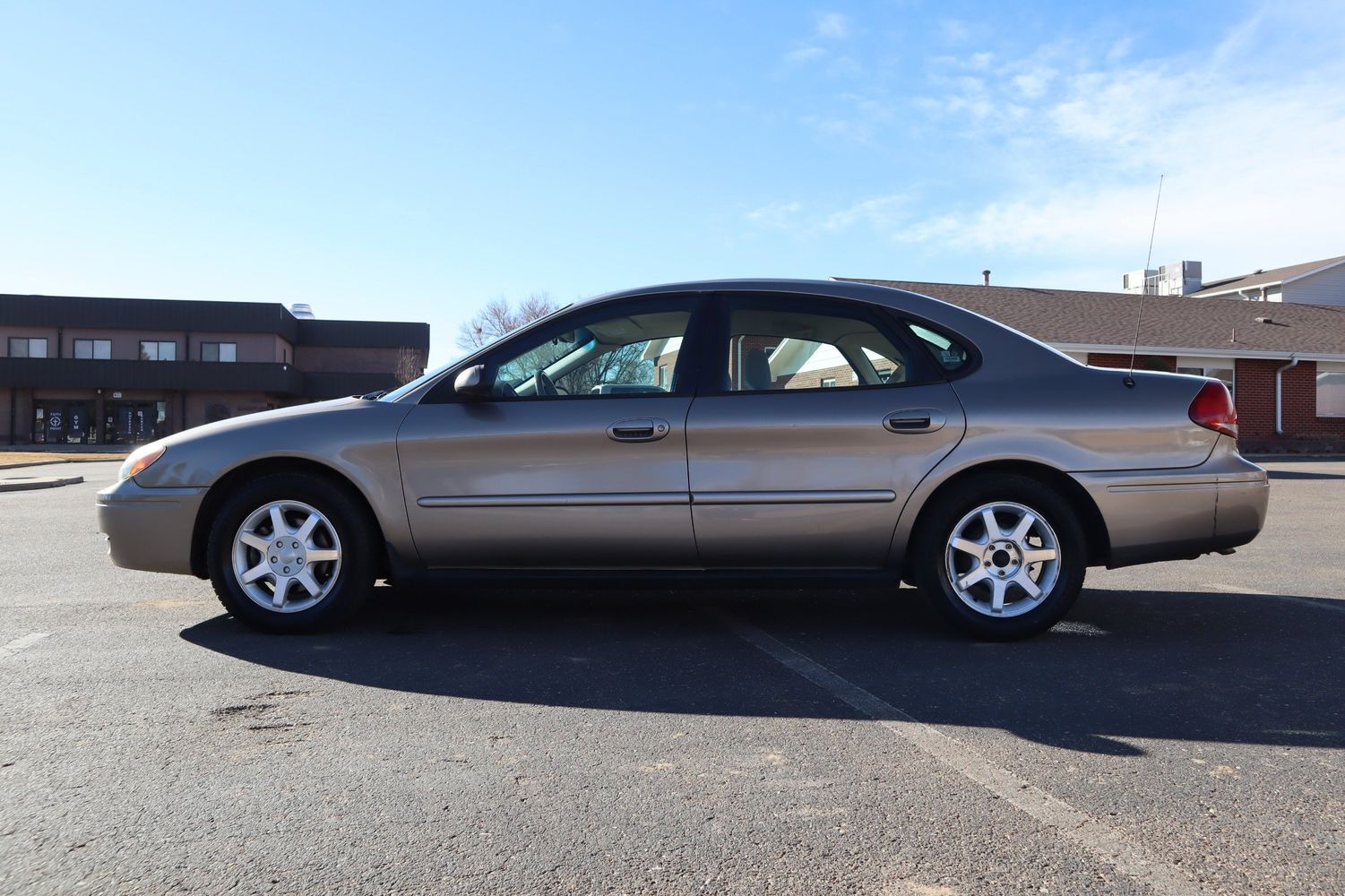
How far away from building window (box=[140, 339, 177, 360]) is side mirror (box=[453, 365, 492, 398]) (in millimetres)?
50378

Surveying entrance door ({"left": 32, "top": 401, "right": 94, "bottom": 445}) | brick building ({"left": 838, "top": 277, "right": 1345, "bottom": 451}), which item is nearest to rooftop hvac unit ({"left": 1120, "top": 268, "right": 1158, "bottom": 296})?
brick building ({"left": 838, "top": 277, "right": 1345, "bottom": 451})

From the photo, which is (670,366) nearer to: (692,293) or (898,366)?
(692,293)

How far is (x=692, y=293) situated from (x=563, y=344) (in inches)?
26.2

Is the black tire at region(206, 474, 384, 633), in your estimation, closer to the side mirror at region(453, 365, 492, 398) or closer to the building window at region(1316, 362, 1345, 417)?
the side mirror at region(453, 365, 492, 398)

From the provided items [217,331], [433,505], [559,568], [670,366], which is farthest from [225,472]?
[217,331]

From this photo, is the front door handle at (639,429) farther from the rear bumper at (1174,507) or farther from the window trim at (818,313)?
the rear bumper at (1174,507)

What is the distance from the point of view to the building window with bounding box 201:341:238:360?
161ft

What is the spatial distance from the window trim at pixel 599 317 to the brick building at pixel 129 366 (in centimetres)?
4695

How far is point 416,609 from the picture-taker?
17.3 ft

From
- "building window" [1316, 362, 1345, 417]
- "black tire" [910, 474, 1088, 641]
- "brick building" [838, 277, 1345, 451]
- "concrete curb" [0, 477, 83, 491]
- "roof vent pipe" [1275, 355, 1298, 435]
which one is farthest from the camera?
"building window" [1316, 362, 1345, 417]

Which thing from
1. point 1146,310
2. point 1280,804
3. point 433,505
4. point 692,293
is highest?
point 1146,310

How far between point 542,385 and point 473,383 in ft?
1.11

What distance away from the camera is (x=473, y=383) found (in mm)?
4480

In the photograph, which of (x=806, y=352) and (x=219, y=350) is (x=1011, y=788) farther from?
(x=219, y=350)
